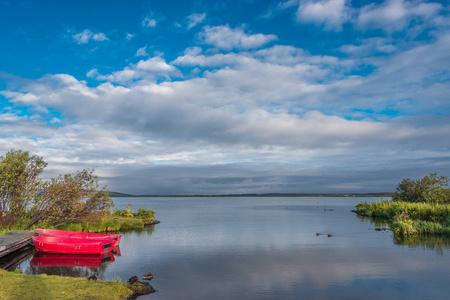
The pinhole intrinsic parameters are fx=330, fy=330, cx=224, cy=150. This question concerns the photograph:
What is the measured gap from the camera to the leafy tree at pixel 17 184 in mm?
34500

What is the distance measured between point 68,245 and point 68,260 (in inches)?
68.3

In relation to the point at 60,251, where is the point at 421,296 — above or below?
below

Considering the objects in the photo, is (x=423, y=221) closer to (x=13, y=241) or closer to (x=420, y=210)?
(x=420, y=210)

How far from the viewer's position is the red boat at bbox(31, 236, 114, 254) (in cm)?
2892

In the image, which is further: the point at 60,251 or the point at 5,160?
the point at 5,160

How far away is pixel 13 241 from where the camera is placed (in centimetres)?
2728

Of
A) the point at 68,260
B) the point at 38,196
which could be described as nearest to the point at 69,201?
the point at 38,196

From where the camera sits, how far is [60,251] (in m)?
29.2

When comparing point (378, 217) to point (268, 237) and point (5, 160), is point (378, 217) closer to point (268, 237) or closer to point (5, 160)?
point (268, 237)

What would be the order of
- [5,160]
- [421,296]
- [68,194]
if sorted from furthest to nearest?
[68,194] → [5,160] → [421,296]

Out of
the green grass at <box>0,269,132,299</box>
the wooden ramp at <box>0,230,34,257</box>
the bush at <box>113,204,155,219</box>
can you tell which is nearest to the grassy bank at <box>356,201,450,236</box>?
the green grass at <box>0,269,132,299</box>

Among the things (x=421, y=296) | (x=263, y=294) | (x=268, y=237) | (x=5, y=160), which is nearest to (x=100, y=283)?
(x=263, y=294)

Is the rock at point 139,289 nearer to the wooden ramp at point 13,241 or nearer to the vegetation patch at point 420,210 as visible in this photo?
the wooden ramp at point 13,241

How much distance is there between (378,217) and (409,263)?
5230cm
